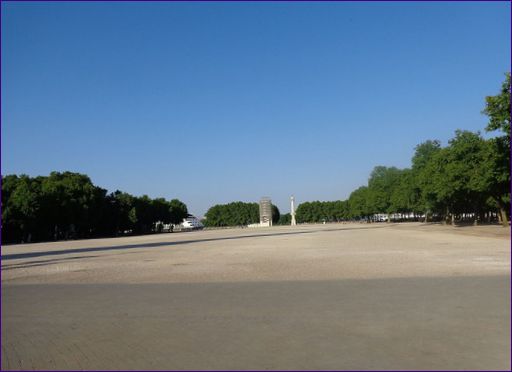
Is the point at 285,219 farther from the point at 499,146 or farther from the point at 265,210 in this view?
the point at 499,146

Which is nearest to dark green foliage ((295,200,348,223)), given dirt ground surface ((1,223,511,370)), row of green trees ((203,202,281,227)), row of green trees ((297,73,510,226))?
row of green trees ((203,202,281,227))

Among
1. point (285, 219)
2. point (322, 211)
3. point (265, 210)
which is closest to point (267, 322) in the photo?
point (265, 210)

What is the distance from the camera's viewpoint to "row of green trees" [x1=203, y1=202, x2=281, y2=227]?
546 ft

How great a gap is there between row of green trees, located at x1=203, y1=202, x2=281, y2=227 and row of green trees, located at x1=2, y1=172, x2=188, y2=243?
222ft

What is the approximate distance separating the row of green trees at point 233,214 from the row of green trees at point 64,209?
67.8m

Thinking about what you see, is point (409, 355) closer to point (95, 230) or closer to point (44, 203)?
point (44, 203)

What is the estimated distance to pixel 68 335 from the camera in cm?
750

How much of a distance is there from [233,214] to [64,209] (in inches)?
3996

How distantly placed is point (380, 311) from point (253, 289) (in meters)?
4.05

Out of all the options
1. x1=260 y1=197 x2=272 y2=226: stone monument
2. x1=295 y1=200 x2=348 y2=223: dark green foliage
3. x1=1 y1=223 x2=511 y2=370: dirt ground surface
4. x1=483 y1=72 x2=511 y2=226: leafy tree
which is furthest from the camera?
x1=295 y1=200 x2=348 y2=223: dark green foliage

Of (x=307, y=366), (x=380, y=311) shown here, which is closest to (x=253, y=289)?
(x=380, y=311)

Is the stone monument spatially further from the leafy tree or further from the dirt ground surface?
the dirt ground surface

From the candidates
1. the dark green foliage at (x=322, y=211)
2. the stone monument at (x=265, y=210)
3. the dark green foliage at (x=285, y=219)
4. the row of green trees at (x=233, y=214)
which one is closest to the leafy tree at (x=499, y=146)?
the stone monument at (x=265, y=210)

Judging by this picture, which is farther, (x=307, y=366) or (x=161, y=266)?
(x=161, y=266)
